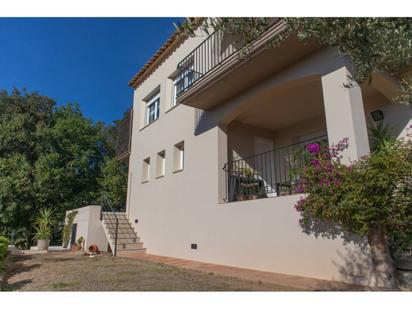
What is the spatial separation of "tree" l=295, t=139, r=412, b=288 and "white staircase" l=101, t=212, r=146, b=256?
8.19 m

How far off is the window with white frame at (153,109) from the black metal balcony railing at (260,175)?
18.5 ft

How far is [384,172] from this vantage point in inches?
167

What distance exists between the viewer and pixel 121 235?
38.5 ft

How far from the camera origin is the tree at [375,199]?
13.8 ft

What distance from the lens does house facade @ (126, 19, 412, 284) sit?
18.0ft

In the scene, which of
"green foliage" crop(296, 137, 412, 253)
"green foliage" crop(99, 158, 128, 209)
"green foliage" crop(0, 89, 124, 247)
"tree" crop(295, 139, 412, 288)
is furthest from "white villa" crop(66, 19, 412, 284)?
"green foliage" crop(0, 89, 124, 247)

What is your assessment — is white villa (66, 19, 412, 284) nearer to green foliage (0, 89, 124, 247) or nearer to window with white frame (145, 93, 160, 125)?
window with white frame (145, 93, 160, 125)

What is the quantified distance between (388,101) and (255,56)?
3659mm

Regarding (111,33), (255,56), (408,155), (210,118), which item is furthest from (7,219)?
(408,155)

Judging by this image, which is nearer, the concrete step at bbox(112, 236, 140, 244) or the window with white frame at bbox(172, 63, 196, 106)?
the window with white frame at bbox(172, 63, 196, 106)

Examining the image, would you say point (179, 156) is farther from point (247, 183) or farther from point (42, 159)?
point (42, 159)

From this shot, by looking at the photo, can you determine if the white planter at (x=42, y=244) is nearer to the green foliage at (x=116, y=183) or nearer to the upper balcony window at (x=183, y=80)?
the green foliage at (x=116, y=183)

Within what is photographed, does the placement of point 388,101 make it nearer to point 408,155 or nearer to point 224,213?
point 408,155
